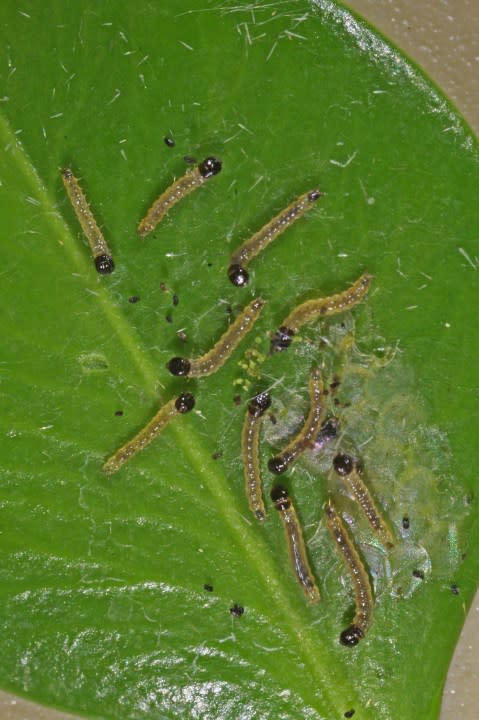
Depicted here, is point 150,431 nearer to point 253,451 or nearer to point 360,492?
point 253,451

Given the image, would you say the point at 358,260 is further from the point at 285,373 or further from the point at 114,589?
the point at 114,589

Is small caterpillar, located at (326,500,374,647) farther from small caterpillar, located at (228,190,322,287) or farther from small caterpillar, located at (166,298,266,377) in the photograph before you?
small caterpillar, located at (228,190,322,287)

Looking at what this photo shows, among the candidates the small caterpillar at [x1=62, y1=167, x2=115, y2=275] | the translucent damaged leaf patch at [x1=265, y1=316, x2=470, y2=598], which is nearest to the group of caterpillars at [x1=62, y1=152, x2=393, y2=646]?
the small caterpillar at [x1=62, y1=167, x2=115, y2=275]

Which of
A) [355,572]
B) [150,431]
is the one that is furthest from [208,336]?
[355,572]

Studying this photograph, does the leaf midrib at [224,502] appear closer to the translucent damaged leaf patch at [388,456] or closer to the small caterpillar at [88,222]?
the small caterpillar at [88,222]

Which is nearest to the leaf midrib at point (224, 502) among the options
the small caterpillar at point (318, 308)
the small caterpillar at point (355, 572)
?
the small caterpillar at point (355, 572)
